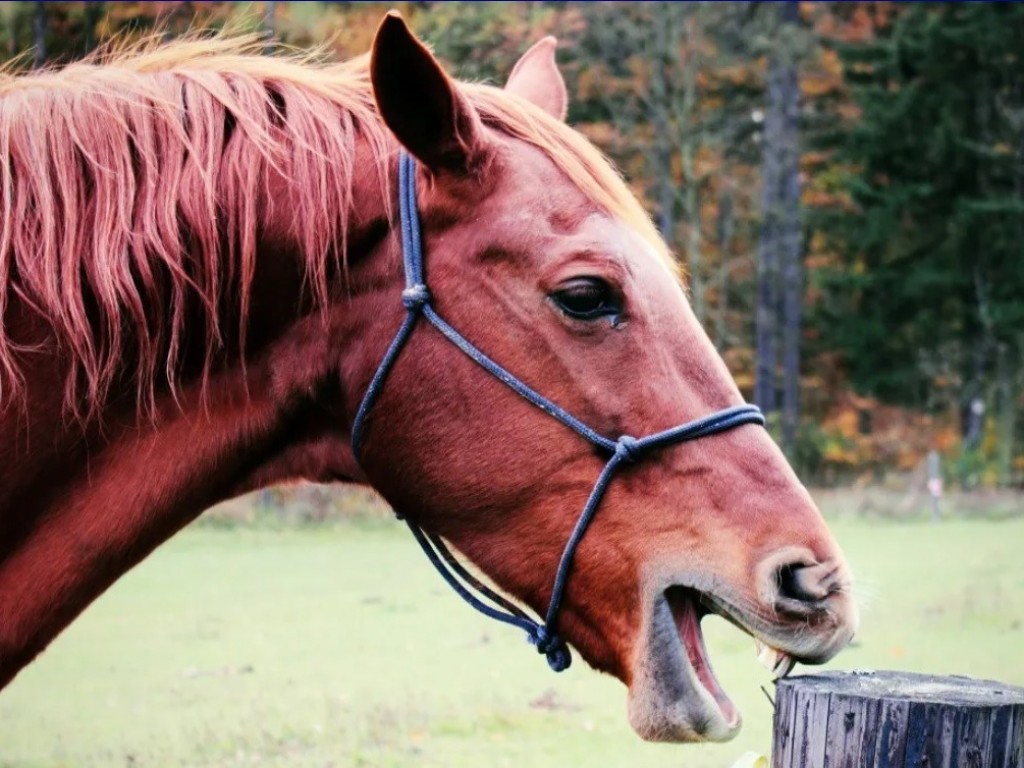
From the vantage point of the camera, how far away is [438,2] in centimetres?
1725

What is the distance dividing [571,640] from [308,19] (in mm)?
13451

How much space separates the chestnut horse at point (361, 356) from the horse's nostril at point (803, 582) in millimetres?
45

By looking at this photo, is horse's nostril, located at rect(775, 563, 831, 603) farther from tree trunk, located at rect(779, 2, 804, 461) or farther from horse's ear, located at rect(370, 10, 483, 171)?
tree trunk, located at rect(779, 2, 804, 461)

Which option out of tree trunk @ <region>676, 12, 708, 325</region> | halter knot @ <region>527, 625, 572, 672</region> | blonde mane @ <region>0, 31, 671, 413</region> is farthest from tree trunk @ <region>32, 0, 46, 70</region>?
halter knot @ <region>527, 625, 572, 672</region>

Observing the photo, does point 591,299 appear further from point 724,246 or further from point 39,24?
point 724,246

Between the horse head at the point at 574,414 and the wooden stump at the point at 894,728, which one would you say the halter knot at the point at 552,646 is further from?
the wooden stump at the point at 894,728

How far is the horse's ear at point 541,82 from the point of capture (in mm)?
2906

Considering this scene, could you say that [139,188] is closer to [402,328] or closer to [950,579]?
[402,328]

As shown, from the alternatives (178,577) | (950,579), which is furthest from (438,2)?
(950,579)

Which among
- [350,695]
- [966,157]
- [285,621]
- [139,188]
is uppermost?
[139,188]

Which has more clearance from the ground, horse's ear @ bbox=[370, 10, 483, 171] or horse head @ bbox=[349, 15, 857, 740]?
horse's ear @ bbox=[370, 10, 483, 171]

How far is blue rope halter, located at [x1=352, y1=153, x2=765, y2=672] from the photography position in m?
2.17

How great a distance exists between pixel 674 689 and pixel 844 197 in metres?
25.9

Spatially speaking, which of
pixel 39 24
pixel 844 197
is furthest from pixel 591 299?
pixel 844 197
